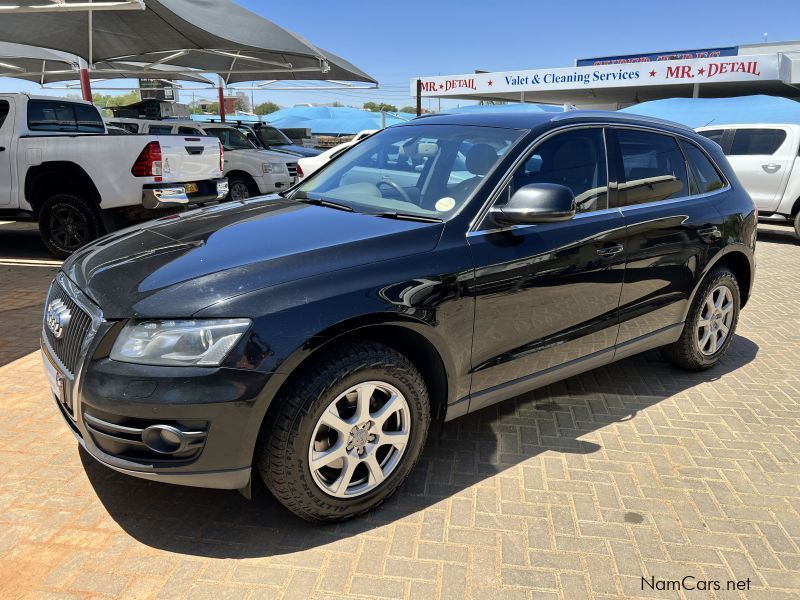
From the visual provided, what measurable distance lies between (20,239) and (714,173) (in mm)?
9325

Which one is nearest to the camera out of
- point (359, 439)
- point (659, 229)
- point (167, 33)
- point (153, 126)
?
point (359, 439)

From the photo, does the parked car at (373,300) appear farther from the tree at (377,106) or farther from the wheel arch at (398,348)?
the tree at (377,106)

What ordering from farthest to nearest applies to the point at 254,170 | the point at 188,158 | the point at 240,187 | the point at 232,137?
the point at 232,137 → the point at 240,187 → the point at 254,170 → the point at 188,158

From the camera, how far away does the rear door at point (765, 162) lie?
413 inches

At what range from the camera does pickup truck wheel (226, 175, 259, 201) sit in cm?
1202

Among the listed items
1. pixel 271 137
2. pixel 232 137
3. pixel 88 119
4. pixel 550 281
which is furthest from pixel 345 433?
pixel 271 137

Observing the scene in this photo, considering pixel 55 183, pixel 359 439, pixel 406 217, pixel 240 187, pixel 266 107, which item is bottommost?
pixel 359 439

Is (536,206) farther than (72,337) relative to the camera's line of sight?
Yes

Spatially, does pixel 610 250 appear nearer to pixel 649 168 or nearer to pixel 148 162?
pixel 649 168

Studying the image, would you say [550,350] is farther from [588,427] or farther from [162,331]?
[162,331]

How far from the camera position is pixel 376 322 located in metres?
2.46

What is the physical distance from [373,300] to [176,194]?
592 cm

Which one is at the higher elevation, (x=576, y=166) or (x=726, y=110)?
(x=726, y=110)

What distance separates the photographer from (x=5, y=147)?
7375 mm
